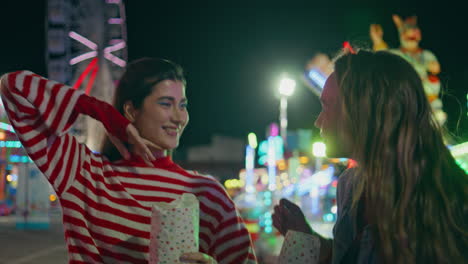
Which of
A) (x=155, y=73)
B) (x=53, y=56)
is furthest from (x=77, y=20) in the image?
(x=155, y=73)

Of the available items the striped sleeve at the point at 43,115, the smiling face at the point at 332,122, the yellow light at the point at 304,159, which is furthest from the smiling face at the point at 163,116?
the yellow light at the point at 304,159

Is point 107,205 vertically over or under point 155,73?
under

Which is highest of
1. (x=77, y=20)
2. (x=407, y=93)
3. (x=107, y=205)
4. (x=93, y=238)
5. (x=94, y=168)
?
(x=77, y=20)

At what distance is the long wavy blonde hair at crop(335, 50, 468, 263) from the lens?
1.88 meters

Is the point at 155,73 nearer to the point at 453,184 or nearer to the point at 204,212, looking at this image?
the point at 204,212

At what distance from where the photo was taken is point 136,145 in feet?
7.54

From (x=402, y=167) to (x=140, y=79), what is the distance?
139 cm

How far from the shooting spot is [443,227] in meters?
1.87

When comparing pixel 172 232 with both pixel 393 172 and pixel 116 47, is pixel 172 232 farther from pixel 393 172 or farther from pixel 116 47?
pixel 116 47

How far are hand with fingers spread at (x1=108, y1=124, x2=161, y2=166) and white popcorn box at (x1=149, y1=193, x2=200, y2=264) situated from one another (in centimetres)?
44

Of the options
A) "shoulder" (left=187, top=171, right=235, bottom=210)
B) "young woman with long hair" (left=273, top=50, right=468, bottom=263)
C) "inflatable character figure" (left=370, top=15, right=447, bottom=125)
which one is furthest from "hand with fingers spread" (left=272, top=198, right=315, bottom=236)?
"inflatable character figure" (left=370, top=15, right=447, bottom=125)

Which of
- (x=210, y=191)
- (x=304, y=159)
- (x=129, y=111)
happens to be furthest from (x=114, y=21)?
(x=304, y=159)

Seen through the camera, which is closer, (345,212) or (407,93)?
(407,93)

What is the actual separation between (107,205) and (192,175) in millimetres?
451
